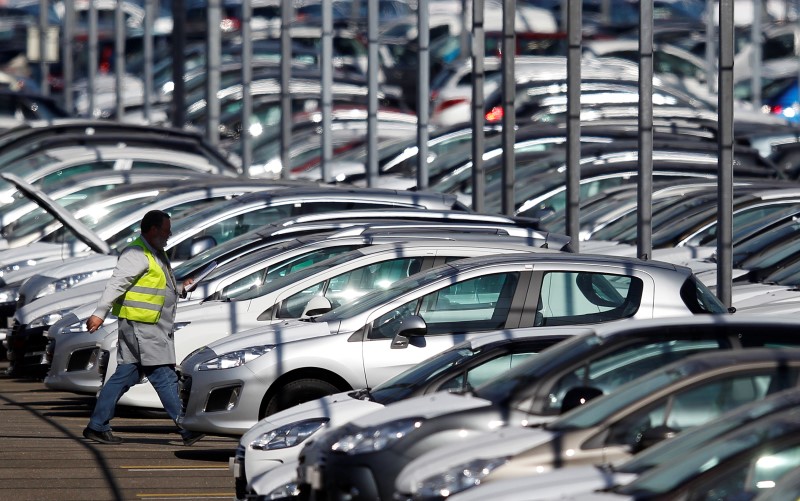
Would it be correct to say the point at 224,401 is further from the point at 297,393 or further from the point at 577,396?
the point at 577,396

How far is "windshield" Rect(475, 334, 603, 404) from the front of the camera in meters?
9.15

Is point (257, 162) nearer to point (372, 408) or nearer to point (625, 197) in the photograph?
point (625, 197)

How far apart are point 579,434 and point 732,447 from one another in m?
1.30

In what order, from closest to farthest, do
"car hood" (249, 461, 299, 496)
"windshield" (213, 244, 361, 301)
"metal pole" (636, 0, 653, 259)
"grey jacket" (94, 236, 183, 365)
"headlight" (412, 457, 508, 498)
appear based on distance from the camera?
"headlight" (412, 457, 508, 498) < "car hood" (249, 461, 299, 496) < "grey jacket" (94, 236, 183, 365) < "windshield" (213, 244, 361, 301) < "metal pole" (636, 0, 653, 259)

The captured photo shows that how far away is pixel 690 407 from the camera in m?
8.04

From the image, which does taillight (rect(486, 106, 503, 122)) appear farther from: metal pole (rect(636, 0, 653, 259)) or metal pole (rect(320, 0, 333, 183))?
metal pole (rect(636, 0, 653, 259))

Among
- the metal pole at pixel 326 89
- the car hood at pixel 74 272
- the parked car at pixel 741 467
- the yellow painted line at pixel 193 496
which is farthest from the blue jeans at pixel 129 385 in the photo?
the metal pole at pixel 326 89

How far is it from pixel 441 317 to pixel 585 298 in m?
0.95

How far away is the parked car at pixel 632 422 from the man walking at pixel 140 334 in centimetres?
471

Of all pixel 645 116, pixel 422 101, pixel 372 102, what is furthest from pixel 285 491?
pixel 372 102

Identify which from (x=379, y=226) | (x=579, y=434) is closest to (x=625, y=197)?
(x=379, y=226)

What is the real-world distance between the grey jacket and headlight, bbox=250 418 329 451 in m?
2.53

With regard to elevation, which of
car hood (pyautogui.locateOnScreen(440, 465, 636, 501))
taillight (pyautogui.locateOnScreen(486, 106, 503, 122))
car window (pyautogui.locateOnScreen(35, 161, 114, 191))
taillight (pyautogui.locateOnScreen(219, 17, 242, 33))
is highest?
taillight (pyautogui.locateOnScreen(219, 17, 242, 33))

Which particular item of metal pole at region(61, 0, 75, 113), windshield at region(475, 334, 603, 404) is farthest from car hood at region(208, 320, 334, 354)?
metal pole at region(61, 0, 75, 113)
